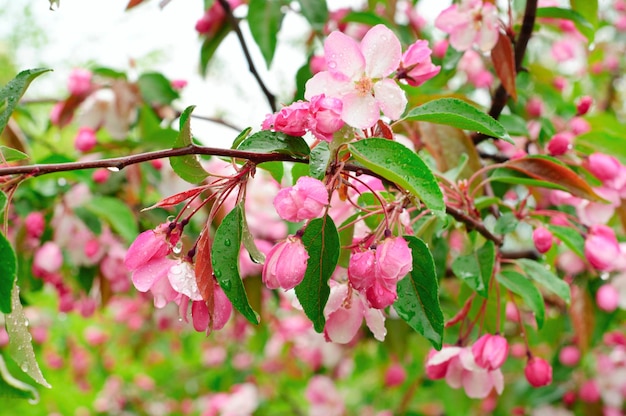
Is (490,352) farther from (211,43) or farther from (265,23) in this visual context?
(211,43)

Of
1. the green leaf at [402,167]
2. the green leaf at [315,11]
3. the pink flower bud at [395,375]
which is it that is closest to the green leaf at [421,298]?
the green leaf at [402,167]

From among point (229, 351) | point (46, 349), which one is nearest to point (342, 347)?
point (229, 351)

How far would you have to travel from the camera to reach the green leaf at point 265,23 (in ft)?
4.54

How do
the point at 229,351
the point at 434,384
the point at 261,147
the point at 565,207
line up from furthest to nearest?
the point at 229,351, the point at 434,384, the point at 565,207, the point at 261,147

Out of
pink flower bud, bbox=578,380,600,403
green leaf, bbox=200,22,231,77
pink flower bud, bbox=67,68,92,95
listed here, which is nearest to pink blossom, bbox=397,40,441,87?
green leaf, bbox=200,22,231,77

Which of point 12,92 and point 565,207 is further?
point 565,207

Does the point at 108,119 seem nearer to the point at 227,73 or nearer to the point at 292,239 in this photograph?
the point at 292,239

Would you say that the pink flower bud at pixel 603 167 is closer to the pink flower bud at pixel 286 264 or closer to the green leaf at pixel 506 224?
the green leaf at pixel 506 224

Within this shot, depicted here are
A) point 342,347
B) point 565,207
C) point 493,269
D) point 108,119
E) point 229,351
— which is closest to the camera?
point 493,269

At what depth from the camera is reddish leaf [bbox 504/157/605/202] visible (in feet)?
2.81

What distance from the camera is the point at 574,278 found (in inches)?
60.5

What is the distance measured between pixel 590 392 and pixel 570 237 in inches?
39.3

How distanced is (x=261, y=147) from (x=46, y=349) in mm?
3211

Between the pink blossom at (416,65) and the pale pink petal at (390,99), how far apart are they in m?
0.12
